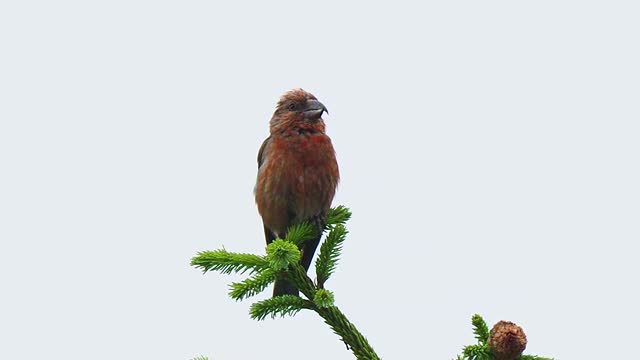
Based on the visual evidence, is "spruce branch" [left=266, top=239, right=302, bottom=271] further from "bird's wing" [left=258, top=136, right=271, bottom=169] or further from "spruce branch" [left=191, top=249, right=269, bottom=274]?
"bird's wing" [left=258, top=136, right=271, bottom=169]

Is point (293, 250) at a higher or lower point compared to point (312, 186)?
lower

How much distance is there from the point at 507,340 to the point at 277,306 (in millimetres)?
1373

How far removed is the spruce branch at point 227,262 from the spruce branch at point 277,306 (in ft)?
0.83

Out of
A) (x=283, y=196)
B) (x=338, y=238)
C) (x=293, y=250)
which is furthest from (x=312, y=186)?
(x=293, y=250)

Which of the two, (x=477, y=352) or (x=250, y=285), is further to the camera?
(x=250, y=285)

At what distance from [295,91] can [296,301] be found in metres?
3.25

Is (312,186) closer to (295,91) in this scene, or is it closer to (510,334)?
(295,91)

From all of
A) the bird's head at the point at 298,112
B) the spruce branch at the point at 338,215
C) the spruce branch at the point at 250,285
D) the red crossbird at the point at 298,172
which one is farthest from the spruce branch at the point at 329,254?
the bird's head at the point at 298,112

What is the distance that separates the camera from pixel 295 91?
6961 millimetres

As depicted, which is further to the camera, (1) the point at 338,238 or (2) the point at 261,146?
(2) the point at 261,146

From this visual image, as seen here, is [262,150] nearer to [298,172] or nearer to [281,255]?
[298,172]

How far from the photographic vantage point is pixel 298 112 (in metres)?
6.82

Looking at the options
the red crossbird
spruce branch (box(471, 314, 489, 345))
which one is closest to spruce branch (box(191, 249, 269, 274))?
spruce branch (box(471, 314, 489, 345))


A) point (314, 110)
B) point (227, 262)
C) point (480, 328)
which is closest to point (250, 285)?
point (227, 262)
